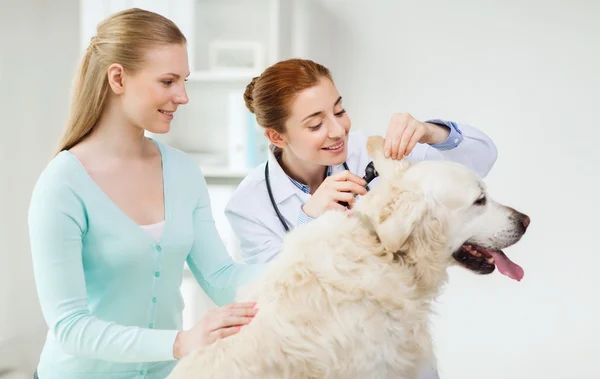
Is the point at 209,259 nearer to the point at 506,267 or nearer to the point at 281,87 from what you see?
the point at 281,87

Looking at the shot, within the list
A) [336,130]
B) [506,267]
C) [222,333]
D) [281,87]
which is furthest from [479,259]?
[281,87]

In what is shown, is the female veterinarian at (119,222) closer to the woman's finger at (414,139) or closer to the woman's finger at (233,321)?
the woman's finger at (233,321)

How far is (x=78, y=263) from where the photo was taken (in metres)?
1.53

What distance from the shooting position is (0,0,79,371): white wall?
3.81 m

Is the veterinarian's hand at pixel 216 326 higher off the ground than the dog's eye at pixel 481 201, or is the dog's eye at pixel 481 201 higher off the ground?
the dog's eye at pixel 481 201

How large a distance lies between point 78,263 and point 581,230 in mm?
2586

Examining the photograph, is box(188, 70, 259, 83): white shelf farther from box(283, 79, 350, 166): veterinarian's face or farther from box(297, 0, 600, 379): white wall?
box(283, 79, 350, 166): veterinarian's face

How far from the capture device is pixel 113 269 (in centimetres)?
164

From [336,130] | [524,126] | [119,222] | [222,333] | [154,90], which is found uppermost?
[154,90]

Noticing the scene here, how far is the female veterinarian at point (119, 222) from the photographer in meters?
1.51

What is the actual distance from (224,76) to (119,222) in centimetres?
175

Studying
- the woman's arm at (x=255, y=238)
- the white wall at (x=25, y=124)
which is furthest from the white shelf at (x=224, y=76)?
the woman's arm at (x=255, y=238)

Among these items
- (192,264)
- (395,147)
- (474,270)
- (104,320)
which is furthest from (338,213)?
(104,320)

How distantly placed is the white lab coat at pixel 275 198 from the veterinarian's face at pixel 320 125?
131 millimetres
